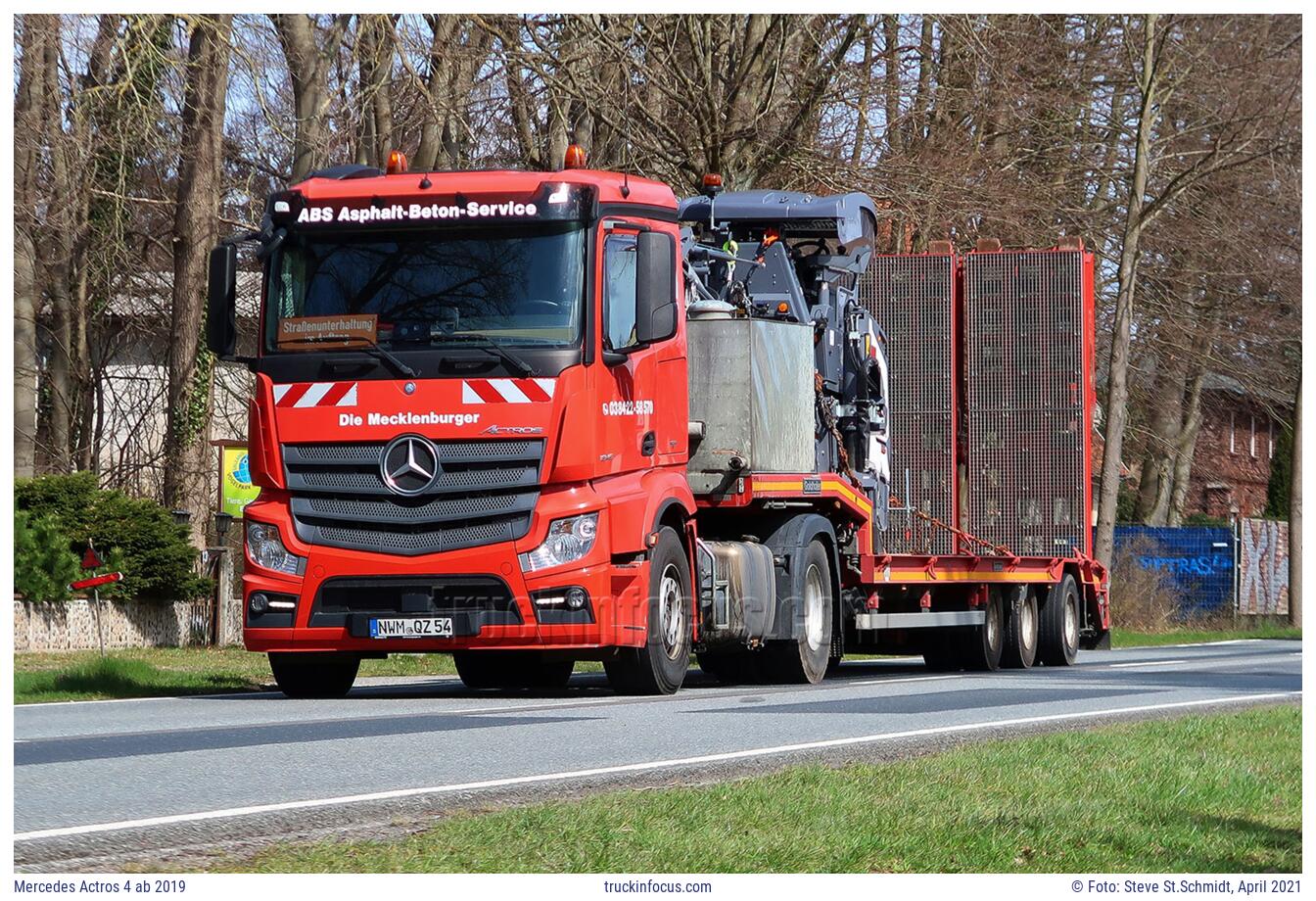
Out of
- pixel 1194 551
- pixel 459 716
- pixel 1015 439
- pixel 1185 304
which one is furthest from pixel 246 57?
pixel 1194 551

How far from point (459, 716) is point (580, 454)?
1938 mm

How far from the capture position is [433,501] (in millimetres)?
13148

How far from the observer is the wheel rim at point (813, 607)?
1598 cm

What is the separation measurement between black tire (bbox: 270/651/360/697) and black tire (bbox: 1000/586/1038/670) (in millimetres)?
7717

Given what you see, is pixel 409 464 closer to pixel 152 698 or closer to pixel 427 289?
pixel 427 289

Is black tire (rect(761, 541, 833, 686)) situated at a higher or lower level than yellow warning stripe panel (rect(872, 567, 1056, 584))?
lower

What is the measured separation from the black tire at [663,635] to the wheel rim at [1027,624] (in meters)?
6.43

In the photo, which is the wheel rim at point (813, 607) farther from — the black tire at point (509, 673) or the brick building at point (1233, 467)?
the brick building at point (1233, 467)

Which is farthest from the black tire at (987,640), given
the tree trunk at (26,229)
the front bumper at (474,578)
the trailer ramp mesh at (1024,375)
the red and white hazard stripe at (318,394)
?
the tree trunk at (26,229)

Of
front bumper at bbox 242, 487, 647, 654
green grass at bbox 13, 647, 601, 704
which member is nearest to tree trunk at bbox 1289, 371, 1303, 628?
green grass at bbox 13, 647, 601, 704

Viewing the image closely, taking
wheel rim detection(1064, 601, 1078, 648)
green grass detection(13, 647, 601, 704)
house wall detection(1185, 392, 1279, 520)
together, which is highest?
house wall detection(1185, 392, 1279, 520)

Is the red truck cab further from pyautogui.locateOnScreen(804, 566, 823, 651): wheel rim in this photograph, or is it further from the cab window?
pyautogui.locateOnScreen(804, 566, 823, 651): wheel rim

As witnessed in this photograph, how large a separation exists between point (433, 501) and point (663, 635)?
6.41ft

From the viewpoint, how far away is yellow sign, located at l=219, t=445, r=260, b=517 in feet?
80.9
